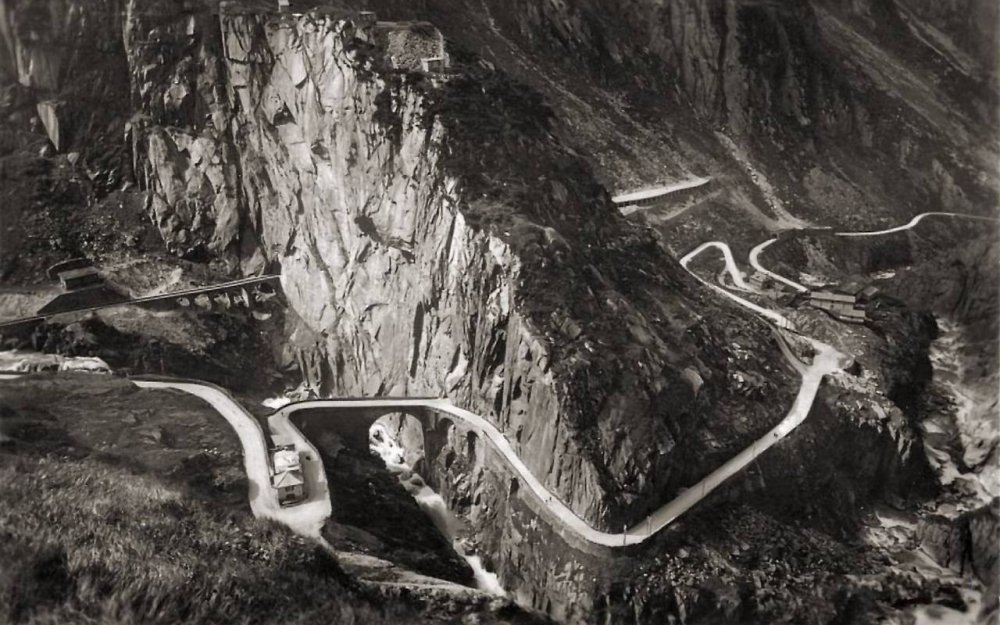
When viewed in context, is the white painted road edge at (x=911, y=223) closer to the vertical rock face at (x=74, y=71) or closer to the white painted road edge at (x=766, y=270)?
the white painted road edge at (x=766, y=270)

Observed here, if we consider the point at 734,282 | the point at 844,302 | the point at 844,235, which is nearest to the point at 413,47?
the point at 734,282

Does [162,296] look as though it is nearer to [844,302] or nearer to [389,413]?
[389,413]

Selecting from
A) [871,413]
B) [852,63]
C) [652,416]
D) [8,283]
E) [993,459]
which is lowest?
[993,459]

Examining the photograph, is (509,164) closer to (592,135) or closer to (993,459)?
(592,135)

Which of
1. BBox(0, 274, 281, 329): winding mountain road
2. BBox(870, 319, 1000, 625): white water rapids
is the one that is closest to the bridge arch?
BBox(0, 274, 281, 329): winding mountain road

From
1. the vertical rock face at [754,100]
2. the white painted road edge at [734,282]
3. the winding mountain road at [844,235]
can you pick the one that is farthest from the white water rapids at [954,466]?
the vertical rock face at [754,100]

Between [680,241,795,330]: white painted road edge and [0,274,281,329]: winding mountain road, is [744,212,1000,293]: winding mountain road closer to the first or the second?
[680,241,795,330]: white painted road edge

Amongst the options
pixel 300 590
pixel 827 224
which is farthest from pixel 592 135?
pixel 300 590
